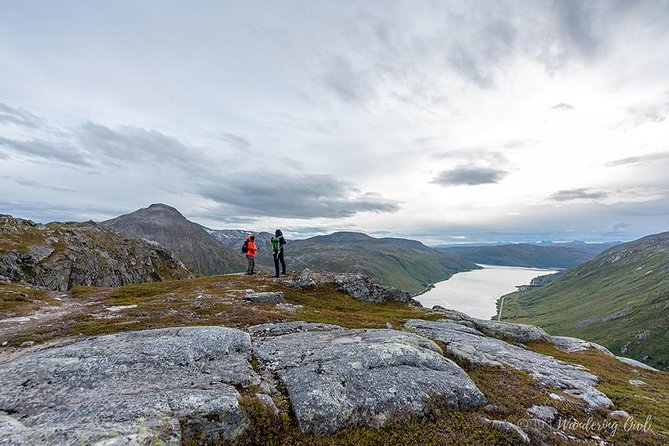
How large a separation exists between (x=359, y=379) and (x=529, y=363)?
578 inches

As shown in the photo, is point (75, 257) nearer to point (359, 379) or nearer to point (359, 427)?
point (359, 379)

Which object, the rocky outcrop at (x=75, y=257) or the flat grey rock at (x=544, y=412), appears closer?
the flat grey rock at (x=544, y=412)

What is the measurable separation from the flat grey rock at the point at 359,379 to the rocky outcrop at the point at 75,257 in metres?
83.4

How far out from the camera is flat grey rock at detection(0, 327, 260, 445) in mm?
9086

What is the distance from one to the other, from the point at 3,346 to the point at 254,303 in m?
18.3

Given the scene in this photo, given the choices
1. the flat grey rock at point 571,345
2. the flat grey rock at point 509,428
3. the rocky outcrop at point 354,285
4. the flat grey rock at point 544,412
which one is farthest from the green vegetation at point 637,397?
the rocky outcrop at point 354,285

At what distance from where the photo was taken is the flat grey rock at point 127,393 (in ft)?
29.8

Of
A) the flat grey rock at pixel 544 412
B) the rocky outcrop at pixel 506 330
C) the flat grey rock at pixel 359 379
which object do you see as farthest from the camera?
the rocky outcrop at pixel 506 330

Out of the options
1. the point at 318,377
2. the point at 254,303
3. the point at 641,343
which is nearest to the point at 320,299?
the point at 254,303

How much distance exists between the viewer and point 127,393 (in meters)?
11.3

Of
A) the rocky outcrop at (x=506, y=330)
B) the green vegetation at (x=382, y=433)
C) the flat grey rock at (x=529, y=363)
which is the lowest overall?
the rocky outcrop at (x=506, y=330)

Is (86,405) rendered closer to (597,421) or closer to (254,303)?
(597,421)

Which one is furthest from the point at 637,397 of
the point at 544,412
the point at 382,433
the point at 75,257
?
the point at 75,257

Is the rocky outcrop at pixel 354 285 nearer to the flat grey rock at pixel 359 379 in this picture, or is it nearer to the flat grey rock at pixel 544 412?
the flat grey rock at pixel 359 379
